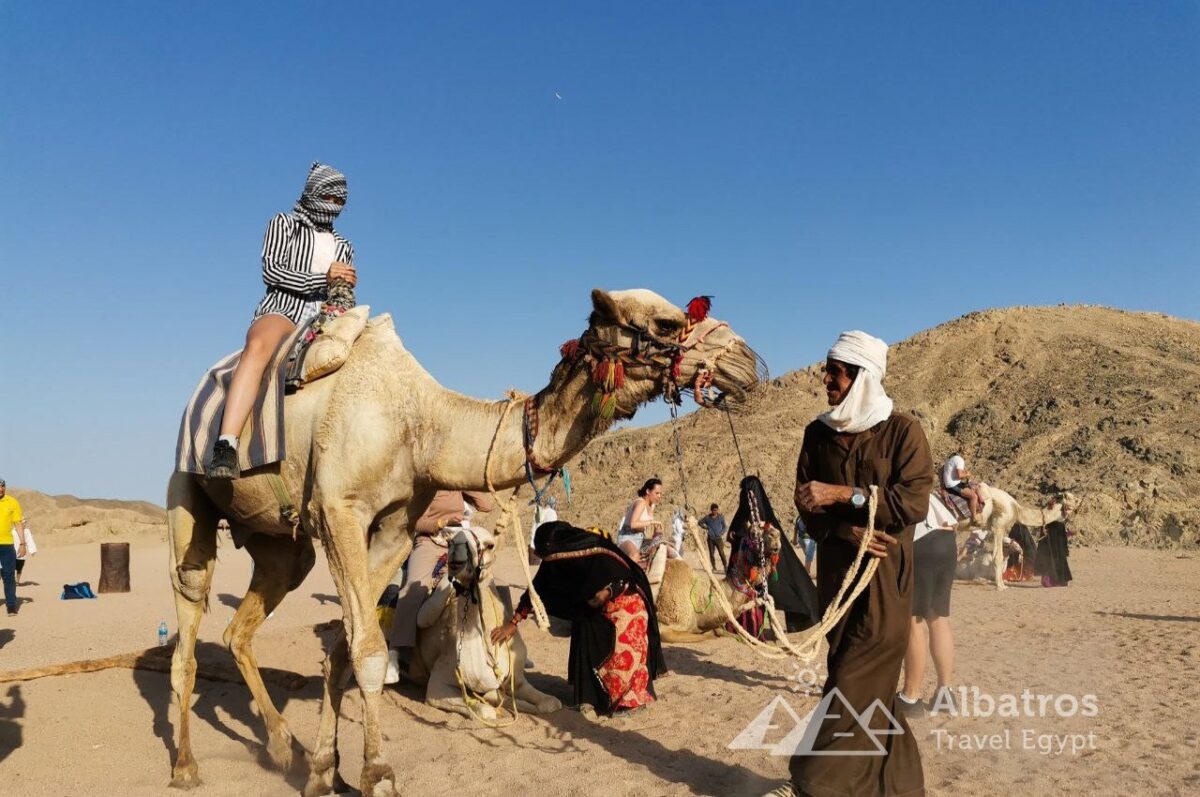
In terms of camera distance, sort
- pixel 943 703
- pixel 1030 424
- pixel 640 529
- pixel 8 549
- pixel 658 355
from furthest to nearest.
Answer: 1. pixel 1030 424
2. pixel 8 549
3. pixel 640 529
4. pixel 943 703
5. pixel 658 355

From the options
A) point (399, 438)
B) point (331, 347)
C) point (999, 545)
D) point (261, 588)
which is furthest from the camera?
point (999, 545)

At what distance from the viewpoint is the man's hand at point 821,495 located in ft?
14.4

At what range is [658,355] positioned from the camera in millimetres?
4727

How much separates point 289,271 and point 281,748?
9.98 feet

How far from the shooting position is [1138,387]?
40.4m

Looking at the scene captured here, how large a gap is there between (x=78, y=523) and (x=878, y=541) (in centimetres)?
3509

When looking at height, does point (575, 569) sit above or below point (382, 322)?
below

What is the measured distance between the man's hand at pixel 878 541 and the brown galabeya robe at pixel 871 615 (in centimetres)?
5

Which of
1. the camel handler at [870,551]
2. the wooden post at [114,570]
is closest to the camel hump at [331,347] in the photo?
the camel handler at [870,551]

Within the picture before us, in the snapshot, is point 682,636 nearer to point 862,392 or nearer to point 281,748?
point 281,748

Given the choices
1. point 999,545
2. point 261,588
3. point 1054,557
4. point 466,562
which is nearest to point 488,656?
point 466,562

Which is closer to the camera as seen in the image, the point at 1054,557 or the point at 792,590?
the point at 792,590

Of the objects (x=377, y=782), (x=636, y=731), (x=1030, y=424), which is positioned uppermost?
(x=1030, y=424)

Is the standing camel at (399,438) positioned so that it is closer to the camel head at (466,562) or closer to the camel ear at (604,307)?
the camel ear at (604,307)
